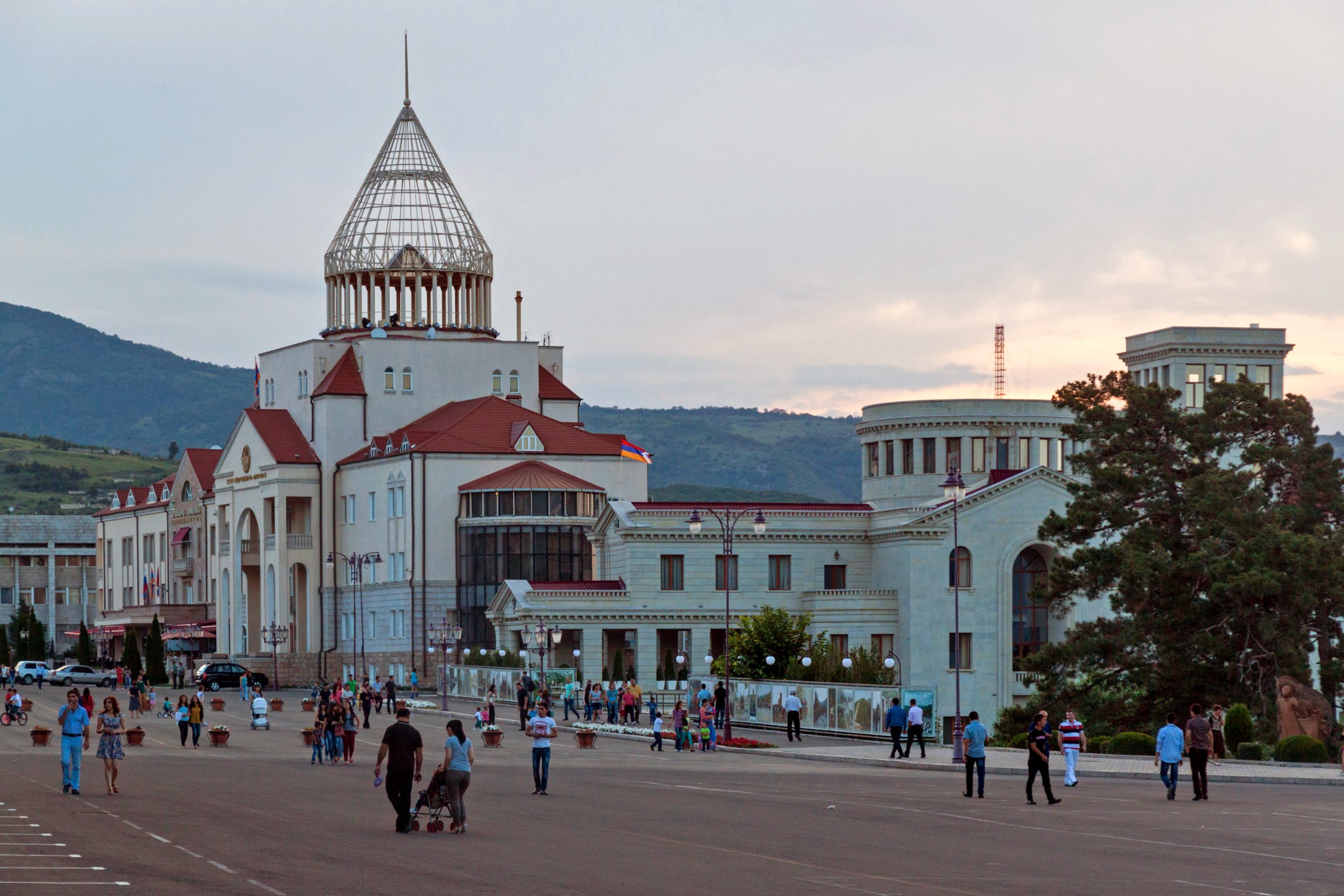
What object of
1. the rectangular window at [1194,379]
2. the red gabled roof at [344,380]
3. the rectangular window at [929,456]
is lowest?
the rectangular window at [929,456]

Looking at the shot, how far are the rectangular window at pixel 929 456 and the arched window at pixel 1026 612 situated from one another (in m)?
10.0

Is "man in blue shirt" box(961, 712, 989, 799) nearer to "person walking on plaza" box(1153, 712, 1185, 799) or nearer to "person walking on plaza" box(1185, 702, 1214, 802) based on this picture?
"person walking on plaza" box(1153, 712, 1185, 799)

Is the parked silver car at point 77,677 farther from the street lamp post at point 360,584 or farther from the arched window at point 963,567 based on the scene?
the arched window at point 963,567

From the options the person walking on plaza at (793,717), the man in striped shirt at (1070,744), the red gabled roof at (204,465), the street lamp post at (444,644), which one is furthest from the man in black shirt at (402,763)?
the red gabled roof at (204,465)

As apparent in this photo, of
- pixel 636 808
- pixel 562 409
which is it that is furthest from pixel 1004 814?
pixel 562 409

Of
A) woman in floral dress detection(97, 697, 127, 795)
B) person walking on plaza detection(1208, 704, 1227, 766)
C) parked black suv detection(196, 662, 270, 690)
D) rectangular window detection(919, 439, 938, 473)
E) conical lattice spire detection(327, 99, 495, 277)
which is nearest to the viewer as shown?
woman in floral dress detection(97, 697, 127, 795)

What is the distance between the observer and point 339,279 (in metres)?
120

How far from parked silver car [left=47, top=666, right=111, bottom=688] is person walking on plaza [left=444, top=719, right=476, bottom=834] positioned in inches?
3207

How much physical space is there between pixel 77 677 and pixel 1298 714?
7273 cm

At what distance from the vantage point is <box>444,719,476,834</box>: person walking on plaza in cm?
2800

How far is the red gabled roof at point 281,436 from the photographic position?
114 meters

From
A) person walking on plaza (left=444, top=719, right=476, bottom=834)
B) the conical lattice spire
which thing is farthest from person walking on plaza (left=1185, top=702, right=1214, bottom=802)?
the conical lattice spire

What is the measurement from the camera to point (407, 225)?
119 metres

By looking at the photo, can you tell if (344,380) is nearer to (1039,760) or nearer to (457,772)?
(1039,760)
